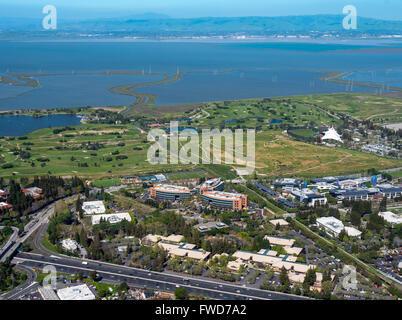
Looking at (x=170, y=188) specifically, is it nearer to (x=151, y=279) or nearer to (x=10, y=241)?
(x=10, y=241)

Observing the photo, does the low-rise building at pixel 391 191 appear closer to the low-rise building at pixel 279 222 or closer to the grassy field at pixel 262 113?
the low-rise building at pixel 279 222

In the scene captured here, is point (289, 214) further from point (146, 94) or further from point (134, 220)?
point (146, 94)

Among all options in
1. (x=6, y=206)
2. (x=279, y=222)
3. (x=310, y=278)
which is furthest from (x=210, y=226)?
(x=6, y=206)

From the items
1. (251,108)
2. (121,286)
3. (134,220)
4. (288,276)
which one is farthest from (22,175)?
(251,108)

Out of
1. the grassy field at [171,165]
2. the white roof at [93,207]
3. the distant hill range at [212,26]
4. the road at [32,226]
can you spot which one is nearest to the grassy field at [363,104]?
the grassy field at [171,165]

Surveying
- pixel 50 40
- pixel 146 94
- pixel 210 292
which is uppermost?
pixel 50 40
